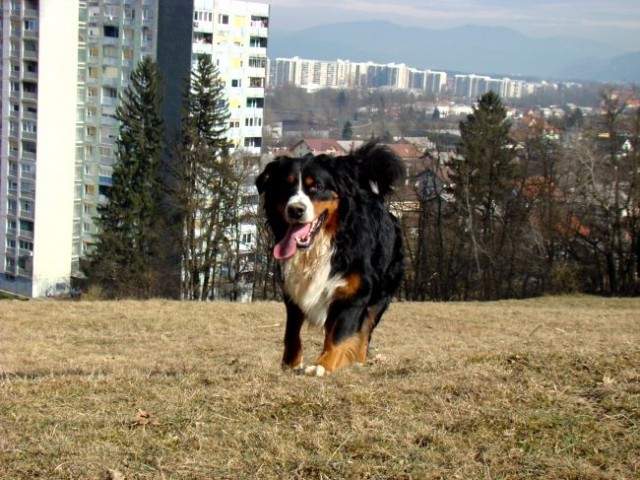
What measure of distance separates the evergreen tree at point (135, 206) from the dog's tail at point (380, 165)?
32.5 m

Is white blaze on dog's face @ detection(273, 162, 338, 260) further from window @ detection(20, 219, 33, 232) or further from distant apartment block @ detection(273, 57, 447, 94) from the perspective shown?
distant apartment block @ detection(273, 57, 447, 94)

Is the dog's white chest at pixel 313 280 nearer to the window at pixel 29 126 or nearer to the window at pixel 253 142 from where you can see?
the window at pixel 253 142

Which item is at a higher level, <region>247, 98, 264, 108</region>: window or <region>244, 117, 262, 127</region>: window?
<region>247, 98, 264, 108</region>: window

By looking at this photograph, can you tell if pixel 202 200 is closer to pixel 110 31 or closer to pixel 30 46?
pixel 30 46

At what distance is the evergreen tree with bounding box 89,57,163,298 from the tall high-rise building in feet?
33.9

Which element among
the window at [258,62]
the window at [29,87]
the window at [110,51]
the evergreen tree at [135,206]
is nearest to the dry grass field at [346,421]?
the evergreen tree at [135,206]

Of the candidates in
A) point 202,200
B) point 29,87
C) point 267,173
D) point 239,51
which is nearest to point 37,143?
point 29,87

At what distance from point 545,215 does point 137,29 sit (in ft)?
97.1

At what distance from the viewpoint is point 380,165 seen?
291 inches

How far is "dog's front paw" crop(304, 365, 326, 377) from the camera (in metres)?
6.12

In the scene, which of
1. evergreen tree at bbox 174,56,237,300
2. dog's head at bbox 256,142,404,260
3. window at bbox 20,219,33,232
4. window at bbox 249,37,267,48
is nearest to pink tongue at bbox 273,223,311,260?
dog's head at bbox 256,142,404,260

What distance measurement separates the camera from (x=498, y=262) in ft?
133

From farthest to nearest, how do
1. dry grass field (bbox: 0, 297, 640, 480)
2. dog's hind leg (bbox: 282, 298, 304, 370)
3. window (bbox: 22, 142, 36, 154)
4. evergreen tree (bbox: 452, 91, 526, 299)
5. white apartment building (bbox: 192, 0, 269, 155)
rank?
window (bbox: 22, 142, 36, 154), white apartment building (bbox: 192, 0, 269, 155), evergreen tree (bbox: 452, 91, 526, 299), dog's hind leg (bbox: 282, 298, 304, 370), dry grass field (bbox: 0, 297, 640, 480)

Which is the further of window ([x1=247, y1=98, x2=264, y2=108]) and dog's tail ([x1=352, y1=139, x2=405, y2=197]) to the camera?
window ([x1=247, y1=98, x2=264, y2=108])
